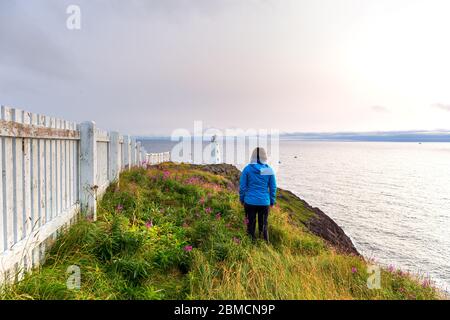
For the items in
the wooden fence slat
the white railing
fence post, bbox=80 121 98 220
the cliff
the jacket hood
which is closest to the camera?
the wooden fence slat

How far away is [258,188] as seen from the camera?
17.5ft

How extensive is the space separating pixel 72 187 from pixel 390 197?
132 feet

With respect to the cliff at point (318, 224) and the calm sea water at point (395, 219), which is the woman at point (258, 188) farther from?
the calm sea water at point (395, 219)

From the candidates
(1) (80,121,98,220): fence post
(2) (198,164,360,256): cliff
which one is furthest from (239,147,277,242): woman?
(2) (198,164,360,256): cliff

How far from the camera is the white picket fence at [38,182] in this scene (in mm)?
2490

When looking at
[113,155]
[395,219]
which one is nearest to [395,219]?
[395,219]

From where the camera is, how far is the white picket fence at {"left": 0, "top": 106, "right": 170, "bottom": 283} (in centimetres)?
249

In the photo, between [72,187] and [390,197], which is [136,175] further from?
[390,197]

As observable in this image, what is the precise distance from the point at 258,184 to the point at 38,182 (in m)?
3.66

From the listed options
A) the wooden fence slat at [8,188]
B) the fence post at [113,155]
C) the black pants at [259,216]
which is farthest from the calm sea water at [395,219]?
the wooden fence slat at [8,188]

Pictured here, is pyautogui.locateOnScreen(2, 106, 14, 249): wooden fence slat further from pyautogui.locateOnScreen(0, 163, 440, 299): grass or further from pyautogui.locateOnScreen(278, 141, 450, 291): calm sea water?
pyautogui.locateOnScreen(278, 141, 450, 291): calm sea water

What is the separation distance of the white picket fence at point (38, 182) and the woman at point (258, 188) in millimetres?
2948

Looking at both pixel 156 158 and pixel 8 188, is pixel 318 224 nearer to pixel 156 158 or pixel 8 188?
pixel 156 158
